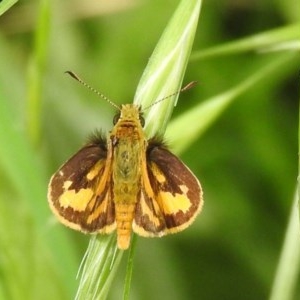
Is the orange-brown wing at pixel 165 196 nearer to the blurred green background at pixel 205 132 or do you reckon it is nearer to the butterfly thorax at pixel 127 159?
the butterfly thorax at pixel 127 159

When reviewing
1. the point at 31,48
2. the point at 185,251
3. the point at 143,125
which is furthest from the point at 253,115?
the point at 143,125

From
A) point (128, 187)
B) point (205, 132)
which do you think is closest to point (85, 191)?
point (128, 187)

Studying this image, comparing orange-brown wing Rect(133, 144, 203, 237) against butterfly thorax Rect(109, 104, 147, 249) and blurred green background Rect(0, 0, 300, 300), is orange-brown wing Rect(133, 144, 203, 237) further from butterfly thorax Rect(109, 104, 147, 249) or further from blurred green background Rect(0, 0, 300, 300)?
blurred green background Rect(0, 0, 300, 300)

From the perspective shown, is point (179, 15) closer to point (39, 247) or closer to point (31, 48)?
point (39, 247)

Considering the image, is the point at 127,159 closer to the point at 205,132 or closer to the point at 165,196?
the point at 165,196

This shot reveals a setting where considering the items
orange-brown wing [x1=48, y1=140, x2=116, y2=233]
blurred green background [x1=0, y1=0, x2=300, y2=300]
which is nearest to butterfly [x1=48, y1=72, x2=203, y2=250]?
orange-brown wing [x1=48, y1=140, x2=116, y2=233]

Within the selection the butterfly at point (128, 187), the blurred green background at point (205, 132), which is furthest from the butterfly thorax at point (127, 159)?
the blurred green background at point (205, 132)
